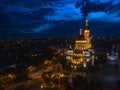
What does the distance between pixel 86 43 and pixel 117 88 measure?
1887cm

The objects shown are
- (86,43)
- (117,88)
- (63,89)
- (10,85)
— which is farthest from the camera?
(86,43)

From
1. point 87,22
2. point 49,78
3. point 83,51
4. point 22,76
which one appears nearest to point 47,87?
point 49,78

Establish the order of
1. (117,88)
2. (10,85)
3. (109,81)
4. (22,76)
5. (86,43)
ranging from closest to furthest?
1. (117,88)
2. (10,85)
3. (109,81)
4. (22,76)
5. (86,43)

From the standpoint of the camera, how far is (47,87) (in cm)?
1877

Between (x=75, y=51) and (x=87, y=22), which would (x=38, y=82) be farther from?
(x=87, y=22)

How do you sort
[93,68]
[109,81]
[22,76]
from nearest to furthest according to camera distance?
1. [109,81]
2. [22,76]
3. [93,68]

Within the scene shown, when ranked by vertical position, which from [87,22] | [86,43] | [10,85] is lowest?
[10,85]

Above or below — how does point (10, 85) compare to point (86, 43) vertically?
below

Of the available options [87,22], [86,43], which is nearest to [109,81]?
[86,43]

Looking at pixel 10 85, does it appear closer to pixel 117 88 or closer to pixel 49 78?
pixel 49 78

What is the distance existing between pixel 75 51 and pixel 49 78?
15.5 m

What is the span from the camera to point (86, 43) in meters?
37.4

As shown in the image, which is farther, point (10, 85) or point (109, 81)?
point (109, 81)

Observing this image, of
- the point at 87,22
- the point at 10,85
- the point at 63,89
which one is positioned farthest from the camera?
the point at 87,22
